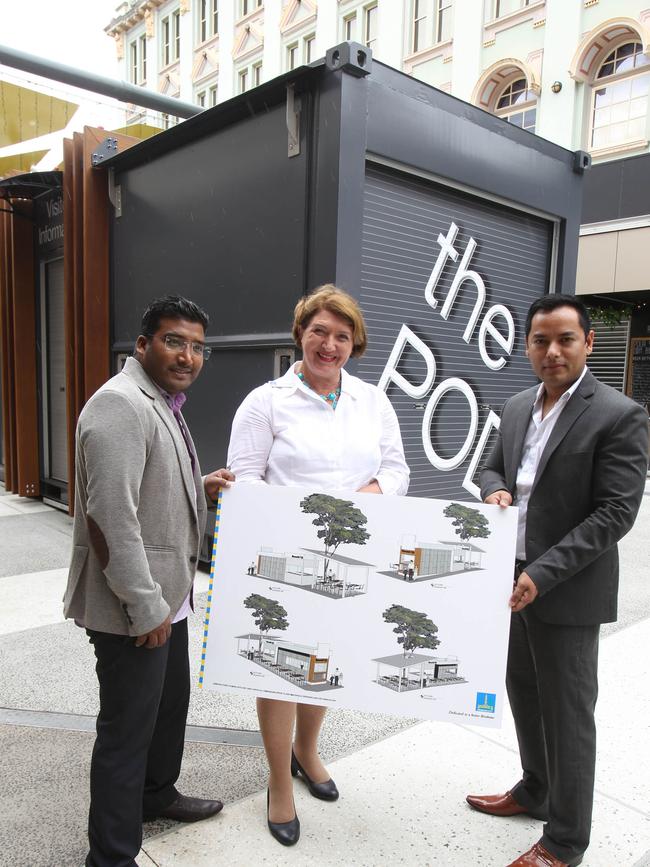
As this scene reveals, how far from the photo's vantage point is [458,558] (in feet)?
6.88

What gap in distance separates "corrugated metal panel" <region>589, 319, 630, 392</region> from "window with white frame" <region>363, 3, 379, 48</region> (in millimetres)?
11281

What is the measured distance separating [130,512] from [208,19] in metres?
30.2

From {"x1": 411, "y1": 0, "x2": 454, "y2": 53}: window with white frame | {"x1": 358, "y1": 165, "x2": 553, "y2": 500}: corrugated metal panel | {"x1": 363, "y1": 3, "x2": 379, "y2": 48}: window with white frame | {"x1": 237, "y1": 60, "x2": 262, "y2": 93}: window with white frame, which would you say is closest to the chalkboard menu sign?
{"x1": 358, "y1": 165, "x2": 553, "y2": 500}: corrugated metal panel

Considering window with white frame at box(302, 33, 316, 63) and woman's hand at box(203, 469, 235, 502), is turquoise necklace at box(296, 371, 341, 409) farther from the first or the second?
window with white frame at box(302, 33, 316, 63)

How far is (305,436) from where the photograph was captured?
225 cm

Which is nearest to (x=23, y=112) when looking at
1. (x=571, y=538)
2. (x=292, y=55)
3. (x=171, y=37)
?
(x=571, y=538)

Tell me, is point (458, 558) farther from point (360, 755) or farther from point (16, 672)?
point (16, 672)

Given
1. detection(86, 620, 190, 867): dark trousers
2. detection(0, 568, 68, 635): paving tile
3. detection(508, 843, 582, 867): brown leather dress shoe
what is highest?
detection(86, 620, 190, 867): dark trousers

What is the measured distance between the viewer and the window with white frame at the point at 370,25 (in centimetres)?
1912

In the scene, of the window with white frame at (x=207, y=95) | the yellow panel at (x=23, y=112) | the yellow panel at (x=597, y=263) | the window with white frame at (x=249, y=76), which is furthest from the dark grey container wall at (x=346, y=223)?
the window with white frame at (x=207, y=95)

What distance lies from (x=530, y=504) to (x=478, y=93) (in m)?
16.8

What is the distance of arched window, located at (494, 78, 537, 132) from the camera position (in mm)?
15578

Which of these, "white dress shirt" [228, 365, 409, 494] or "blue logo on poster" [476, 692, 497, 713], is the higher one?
"white dress shirt" [228, 365, 409, 494]

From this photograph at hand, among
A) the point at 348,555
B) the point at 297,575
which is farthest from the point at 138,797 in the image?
the point at 348,555
